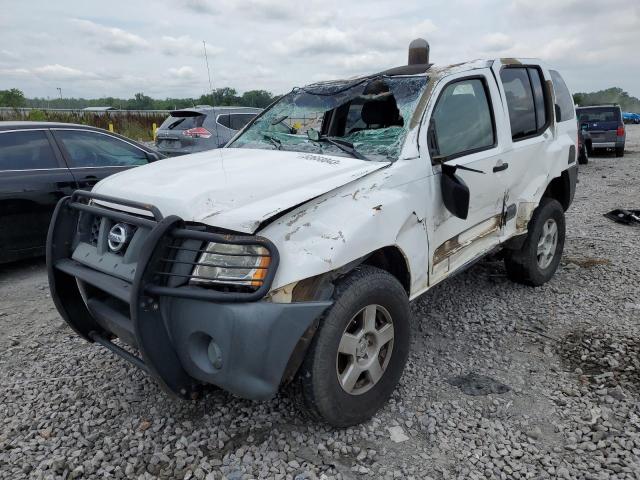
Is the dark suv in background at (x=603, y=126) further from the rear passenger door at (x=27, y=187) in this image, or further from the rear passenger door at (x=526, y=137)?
the rear passenger door at (x=27, y=187)

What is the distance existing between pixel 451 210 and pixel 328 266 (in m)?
1.13

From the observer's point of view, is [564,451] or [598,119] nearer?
[564,451]

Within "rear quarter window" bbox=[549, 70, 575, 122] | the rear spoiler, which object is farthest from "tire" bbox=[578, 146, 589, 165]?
the rear spoiler

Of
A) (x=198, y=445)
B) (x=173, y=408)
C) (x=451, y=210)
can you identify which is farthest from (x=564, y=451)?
(x=173, y=408)

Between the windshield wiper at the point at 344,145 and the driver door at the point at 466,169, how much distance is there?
445mm

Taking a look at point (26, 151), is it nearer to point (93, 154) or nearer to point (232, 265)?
point (93, 154)

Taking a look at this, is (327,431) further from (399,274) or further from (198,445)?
(399,274)

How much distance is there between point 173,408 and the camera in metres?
2.79

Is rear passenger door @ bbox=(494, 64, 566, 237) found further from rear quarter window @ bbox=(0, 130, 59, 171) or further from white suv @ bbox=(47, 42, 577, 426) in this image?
rear quarter window @ bbox=(0, 130, 59, 171)

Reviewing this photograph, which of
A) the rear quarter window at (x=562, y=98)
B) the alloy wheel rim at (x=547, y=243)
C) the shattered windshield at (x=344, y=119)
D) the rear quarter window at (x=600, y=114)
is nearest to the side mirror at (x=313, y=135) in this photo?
the shattered windshield at (x=344, y=119)

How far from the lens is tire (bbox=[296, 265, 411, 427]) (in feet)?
7.38

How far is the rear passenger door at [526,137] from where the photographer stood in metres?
3.78

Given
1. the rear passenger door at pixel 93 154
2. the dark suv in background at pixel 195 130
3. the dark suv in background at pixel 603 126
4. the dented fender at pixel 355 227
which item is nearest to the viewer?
the dented fender at pixel 355 227

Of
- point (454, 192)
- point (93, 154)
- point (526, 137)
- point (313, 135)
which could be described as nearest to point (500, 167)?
point (526, 137)
